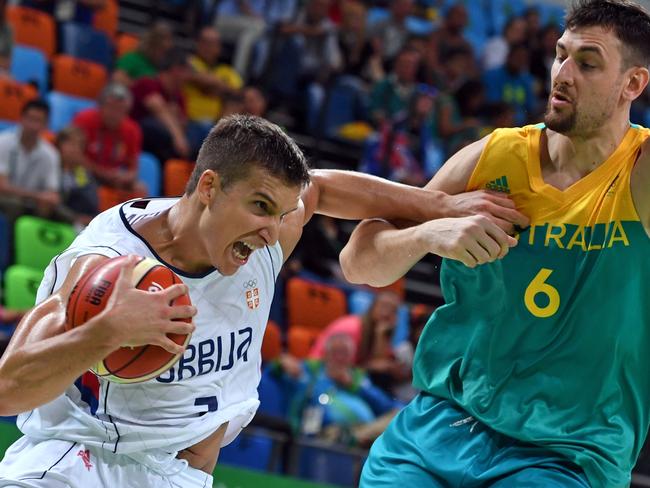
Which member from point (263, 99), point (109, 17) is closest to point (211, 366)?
point (263, 99)

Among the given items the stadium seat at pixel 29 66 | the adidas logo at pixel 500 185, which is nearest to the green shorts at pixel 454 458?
the adidas logo at pixel 500 185

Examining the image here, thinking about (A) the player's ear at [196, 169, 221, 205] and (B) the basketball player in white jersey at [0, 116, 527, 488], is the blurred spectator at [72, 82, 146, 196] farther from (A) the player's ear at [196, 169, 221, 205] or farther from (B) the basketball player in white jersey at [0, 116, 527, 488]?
(A) the player's ear at [196, 169, 221, 205]

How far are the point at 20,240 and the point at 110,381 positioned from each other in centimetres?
523

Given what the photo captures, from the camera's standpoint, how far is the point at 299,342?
9.65 m

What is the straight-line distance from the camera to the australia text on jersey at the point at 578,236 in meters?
3.72

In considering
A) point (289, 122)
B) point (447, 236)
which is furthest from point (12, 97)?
point (447, 236)

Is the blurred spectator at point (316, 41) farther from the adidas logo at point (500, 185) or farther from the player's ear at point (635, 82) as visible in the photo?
the player's ear at point (635, 82)

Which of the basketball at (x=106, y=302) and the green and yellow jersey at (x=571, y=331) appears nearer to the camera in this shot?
the basketball at (x=106, y=302)

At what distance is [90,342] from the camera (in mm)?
3117

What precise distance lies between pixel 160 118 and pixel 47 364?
7.62 meters

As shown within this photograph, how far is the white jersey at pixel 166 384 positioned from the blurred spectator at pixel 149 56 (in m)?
7.28

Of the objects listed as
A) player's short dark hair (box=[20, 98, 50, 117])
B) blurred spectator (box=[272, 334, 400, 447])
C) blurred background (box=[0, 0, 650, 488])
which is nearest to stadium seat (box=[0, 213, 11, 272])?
blurred background (box=[0, 0, 650, 488])

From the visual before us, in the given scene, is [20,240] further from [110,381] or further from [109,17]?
[110,381]

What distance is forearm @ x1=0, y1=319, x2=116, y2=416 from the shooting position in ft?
10.2
